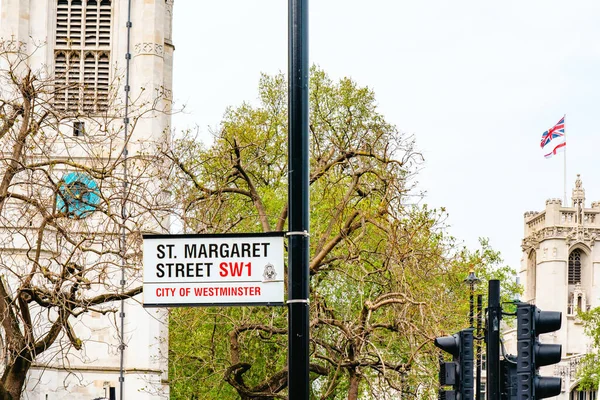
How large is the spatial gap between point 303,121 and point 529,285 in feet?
417

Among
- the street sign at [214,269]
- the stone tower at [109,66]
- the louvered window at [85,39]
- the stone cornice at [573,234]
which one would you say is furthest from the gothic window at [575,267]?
the street sign at [214,269]

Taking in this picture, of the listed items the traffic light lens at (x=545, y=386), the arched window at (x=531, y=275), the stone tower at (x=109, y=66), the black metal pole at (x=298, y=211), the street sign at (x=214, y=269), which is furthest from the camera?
the arched window at (x=531, y=275)

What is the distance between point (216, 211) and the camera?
70.1 feet

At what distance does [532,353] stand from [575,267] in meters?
123

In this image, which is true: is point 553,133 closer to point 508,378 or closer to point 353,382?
point 353,382

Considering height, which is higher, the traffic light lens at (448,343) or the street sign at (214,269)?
the street sign at (214,269)

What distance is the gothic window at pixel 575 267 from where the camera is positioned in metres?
130

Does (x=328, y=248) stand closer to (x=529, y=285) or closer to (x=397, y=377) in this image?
(x=397, y=377)

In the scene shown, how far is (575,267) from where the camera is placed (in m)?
130

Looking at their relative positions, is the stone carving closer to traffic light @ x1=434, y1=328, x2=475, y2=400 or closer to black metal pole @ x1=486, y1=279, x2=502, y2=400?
traffic light @ x1=434, y1=328, x2=475, y2=400

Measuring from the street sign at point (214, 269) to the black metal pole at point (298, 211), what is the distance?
534 mm

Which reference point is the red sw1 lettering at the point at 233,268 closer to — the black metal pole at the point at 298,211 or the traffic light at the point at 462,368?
the black metal pole at the point at 298,211

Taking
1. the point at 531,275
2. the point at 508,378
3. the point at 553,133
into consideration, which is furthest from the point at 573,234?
the point at 508,378

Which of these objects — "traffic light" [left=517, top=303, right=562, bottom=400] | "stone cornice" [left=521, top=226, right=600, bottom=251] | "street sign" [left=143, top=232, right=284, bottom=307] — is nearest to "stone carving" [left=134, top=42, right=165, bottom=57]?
"traffic light" [left=517, top=303, right=562, bottom=400]
